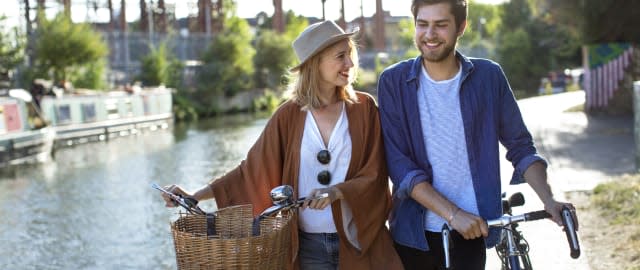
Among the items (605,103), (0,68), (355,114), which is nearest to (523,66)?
(0,68)

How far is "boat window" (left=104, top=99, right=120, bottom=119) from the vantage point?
111ft

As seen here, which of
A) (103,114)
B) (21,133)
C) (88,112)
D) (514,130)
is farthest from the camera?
(103,114)

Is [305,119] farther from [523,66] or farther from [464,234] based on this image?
[523,66]

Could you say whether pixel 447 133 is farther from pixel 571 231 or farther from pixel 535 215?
pixel 571 231

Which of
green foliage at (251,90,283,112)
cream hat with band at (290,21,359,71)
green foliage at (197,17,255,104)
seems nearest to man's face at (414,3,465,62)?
cream hat with band at (290,21,359,71)

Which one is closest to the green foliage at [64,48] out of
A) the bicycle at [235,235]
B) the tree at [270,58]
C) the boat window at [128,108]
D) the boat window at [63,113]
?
the boat window at [128,108]

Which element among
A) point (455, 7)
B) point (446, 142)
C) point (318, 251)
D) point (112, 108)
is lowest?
point (112, 108)

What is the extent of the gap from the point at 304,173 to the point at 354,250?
371 millimetres

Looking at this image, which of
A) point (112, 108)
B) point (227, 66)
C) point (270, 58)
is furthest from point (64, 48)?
point (270, 58)

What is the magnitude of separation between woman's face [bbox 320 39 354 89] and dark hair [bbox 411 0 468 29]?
1.32 feet

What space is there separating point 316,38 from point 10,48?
34186 mm

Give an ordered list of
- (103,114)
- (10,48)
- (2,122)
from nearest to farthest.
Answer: (2,122) → (103,114) → (10,48)

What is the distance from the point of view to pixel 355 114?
3.86m

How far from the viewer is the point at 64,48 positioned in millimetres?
39062
